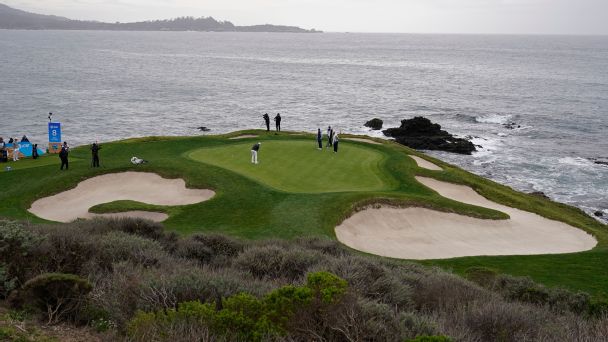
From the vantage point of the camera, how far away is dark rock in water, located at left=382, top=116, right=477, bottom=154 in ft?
183

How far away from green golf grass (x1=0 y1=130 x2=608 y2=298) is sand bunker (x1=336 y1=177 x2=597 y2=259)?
557 millimetres

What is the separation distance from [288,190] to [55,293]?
14.6 meters

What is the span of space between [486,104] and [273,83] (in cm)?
4706

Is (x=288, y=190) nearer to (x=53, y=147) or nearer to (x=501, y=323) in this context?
(x=501, y=323)

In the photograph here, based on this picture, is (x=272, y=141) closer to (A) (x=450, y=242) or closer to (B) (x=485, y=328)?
(A) (x=450, y=242)

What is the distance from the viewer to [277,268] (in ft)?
45.0

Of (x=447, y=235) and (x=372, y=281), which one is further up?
(x=372, y=281)

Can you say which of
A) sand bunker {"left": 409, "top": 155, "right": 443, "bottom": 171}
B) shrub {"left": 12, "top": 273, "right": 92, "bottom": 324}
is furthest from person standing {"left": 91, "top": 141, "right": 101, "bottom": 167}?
sand bunker {"left": 409, "top": 155, "right": 443, "bottom": 171}

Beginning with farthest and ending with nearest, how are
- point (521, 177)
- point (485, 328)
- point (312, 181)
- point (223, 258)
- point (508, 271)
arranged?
1. point (521, 177)
2. point (312, 181)
3. point (508, 271)
4. point (223, 258)
5. point (485, 328)

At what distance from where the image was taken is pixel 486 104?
Answer: 91.9 metres

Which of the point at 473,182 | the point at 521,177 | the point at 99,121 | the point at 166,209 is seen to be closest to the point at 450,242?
the point at 473,182

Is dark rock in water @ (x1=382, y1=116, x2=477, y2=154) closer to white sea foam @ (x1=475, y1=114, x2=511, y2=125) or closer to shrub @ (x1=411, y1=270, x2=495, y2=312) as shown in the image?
white sea foam @ (x1=475, y1=114, x2=511, y2=125)

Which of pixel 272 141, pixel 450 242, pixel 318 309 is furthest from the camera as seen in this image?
pixel 272 141

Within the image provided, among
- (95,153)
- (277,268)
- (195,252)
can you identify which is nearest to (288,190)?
(195,252)
